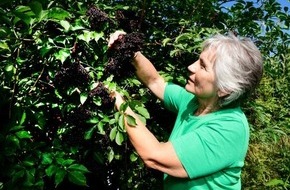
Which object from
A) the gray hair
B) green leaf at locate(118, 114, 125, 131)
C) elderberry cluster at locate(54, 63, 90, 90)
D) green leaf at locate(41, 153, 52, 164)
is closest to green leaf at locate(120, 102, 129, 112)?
green leaf at locate(118, 114, 125, 131)

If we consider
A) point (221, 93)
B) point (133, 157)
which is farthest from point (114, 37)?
point (133, 157)

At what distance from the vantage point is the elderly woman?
1759 millimetres

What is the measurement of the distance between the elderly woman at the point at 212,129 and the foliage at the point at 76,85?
14 centimetres

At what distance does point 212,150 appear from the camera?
1765 millimetres

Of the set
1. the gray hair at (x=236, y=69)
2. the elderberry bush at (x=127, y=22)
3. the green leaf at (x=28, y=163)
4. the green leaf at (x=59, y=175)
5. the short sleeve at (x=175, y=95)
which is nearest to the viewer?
the green leaf at (x=59, y=175)

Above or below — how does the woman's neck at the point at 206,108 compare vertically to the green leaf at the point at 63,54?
below

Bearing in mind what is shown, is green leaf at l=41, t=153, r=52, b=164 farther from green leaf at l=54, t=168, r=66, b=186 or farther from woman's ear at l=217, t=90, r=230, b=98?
woman's ear at l=217, t=90, r=230, b=98

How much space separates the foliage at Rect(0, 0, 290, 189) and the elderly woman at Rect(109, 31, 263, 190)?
0.14 m

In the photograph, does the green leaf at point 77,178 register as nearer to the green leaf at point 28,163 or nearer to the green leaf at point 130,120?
the green leaf at point 28,163

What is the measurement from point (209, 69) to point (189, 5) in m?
1.03

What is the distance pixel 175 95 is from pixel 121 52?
1.70 feet

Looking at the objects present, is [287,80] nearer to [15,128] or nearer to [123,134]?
[123,134]

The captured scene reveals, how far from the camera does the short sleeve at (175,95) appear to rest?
7.59ft

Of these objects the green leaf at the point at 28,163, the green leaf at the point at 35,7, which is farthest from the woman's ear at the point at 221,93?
the green leaf at the point at 35,7
